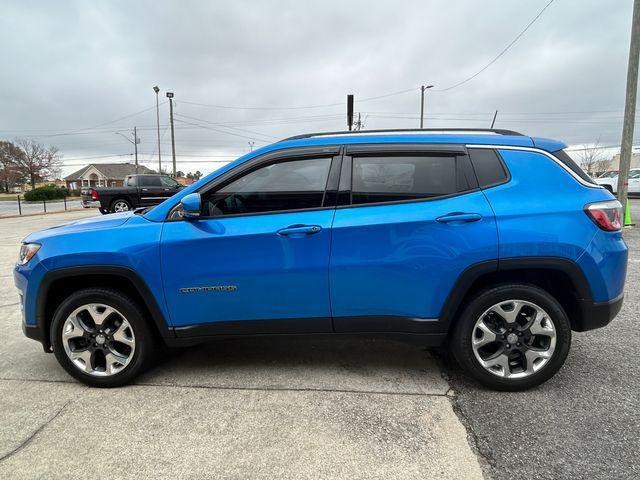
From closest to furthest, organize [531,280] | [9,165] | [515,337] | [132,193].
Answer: [515,337] < [531,280] < [132,193] < [9,165]

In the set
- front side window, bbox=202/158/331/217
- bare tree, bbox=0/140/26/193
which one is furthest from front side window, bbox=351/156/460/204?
bare tree, bbox=0/140/26/193

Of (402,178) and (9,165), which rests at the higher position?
(9,165)

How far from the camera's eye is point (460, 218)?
2.82 meters

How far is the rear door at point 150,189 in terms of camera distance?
1853 cm

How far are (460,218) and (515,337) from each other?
93 cm

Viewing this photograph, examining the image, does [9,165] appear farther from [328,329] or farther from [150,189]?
[328,329]

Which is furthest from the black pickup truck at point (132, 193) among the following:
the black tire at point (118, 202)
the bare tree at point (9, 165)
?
the bare tree at point (9, 165)

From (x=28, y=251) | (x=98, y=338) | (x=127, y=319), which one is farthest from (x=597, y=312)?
(x=28, y=251)

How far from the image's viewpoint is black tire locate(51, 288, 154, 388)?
3.06 m

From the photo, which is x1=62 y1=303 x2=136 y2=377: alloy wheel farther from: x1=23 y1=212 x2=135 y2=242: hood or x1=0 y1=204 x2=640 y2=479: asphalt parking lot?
x1=23 y1=212 x2=135 y2=242: hood

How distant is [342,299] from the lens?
294 centimetres

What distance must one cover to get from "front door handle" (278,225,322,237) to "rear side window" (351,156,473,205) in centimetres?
33

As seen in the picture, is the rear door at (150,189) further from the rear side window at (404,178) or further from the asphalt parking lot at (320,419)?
the rear side window at (404,178)

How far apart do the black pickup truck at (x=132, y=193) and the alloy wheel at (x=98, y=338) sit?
15288 millimetres
